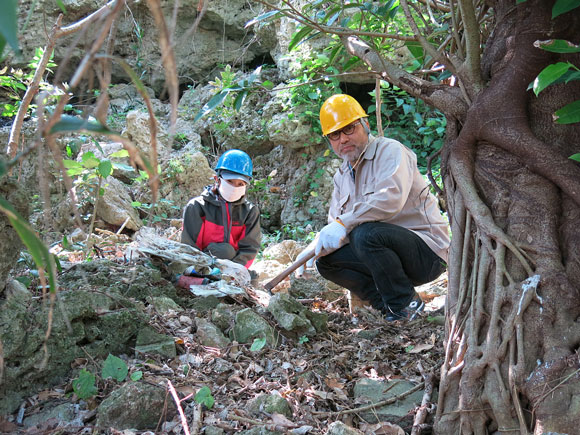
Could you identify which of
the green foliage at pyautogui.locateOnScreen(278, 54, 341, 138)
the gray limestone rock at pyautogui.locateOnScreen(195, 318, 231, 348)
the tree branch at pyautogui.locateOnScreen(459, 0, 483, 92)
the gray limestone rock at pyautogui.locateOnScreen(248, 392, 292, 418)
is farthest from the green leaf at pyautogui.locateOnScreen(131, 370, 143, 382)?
the green foliage at pyautogui.locateOnScreen(278, 54, 341, 138)

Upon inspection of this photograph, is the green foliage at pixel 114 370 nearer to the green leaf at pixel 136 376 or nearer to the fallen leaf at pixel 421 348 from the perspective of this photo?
the green leaf at pixel 136 376

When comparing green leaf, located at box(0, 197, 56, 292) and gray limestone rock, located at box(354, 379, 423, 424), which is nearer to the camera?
green leaf, located at box(0, 197, 56, 292)

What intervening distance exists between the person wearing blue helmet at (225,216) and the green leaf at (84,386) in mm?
2812

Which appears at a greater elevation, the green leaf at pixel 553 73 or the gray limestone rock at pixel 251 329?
the green leaf at pixel 553 73

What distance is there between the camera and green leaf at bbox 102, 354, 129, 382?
177cm

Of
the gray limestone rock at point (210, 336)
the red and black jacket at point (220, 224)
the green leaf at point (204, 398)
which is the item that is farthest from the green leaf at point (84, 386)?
the red and black jacket at point (220, 224)

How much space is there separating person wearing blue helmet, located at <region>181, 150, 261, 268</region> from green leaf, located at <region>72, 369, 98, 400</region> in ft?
9.23

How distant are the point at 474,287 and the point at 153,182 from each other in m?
1.38

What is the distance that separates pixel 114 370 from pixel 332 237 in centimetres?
214

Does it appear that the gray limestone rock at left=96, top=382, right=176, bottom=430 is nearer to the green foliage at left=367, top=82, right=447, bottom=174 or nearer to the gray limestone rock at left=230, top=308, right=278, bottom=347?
the gray limestone rock at left=230, top=308, right=278, bottom=347

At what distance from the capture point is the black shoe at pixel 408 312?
326 cm

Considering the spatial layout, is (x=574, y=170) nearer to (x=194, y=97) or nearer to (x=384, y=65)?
(x=384, y=65)


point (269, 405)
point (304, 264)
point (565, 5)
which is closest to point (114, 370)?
point (269, 405)

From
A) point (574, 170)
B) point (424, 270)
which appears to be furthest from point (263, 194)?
point (574, 170)
